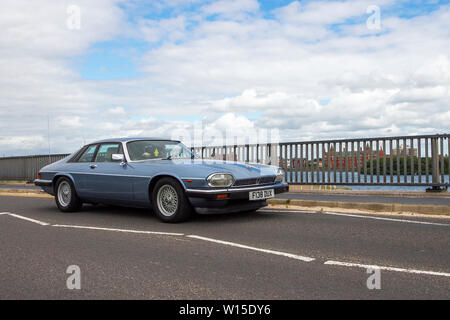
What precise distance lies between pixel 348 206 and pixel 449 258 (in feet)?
14.0

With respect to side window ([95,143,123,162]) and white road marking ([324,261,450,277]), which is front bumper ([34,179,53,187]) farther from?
white road marking ([324,261,450,277])

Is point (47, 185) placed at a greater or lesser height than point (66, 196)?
greater

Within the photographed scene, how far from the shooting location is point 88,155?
365 inches

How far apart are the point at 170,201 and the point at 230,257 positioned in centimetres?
268

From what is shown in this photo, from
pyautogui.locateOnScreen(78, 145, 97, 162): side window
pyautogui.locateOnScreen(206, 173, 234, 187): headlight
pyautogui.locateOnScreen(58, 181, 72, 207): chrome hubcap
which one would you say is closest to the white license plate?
pyautogui.locateOnScreen(206, 173, 234, 187): headlight

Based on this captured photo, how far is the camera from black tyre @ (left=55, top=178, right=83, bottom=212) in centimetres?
924

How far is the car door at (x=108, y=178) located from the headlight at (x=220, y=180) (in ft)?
5.54

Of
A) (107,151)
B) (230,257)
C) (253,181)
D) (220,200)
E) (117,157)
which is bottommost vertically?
(230,257)

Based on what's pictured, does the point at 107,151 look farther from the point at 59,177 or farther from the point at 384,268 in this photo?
the point at 384,268

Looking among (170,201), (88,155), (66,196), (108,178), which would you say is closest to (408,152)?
(170,201)

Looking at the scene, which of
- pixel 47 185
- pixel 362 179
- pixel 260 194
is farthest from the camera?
pixel 362 179

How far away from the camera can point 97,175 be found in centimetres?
870

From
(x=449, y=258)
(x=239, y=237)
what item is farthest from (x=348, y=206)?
(x=449, y=258)
